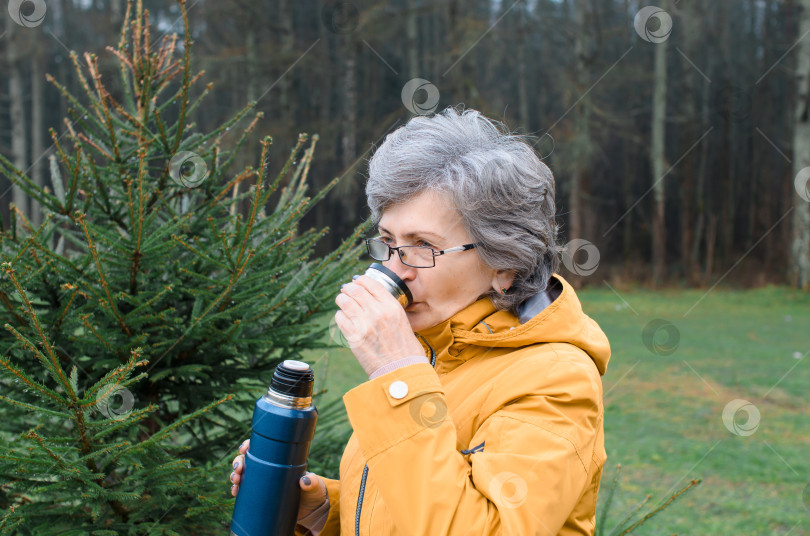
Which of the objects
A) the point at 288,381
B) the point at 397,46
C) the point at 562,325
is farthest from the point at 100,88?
the point at 397,46

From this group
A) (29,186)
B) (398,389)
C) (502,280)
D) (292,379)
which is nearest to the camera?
(398,389)

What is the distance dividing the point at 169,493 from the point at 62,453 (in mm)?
505

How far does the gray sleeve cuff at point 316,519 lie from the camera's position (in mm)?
1891

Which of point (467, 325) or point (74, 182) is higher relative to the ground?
point (74, 182)

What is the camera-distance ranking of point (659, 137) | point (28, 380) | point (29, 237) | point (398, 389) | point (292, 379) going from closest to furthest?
1. point (398, 389)
2. point (292, 379)
3. point (28, 380)
4. point (29, 237)
5. point (659, 137)

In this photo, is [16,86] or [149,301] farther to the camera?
[16,86]

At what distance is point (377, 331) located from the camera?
4.82ft

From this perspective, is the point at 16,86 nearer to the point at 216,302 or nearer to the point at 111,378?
the point at 216,302

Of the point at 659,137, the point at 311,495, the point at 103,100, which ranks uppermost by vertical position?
the point at 103,100

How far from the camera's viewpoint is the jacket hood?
1608mm

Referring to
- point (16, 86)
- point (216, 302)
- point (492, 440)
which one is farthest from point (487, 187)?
point (16, 86)

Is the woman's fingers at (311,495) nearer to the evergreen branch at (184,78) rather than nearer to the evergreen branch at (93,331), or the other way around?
the evergreen branch at (93,331)

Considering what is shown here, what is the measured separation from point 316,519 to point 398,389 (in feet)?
2.32

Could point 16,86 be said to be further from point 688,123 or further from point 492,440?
point 492,440
